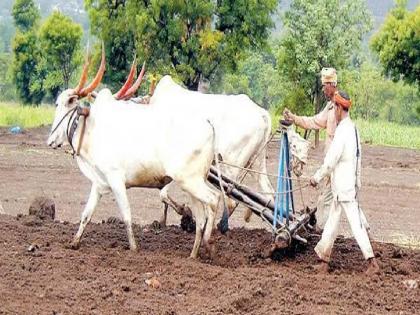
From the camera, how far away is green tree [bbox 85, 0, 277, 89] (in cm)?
3125

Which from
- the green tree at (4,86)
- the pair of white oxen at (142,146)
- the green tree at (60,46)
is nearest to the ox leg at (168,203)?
the pair of white oxen at (142,146)

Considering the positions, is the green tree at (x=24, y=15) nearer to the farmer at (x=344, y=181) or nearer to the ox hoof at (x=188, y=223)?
the ox hoof at (x=188, y=223)

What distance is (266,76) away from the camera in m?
71.3

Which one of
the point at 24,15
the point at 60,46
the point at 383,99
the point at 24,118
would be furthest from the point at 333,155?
the point at 383,99

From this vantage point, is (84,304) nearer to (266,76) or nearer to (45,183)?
(45,183)

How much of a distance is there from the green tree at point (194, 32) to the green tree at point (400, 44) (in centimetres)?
366

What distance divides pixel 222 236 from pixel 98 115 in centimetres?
199

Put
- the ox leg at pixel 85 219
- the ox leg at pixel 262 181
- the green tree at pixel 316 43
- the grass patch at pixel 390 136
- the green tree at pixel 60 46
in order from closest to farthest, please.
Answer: the ox leg at pixel 85 219, the ox leg at pixel 262 181, the green tree at pixel 316 43, the grass patch at pixel 390 136, the green tree at pixel 60 46

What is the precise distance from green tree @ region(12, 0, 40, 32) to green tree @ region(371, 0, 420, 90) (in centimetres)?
2285

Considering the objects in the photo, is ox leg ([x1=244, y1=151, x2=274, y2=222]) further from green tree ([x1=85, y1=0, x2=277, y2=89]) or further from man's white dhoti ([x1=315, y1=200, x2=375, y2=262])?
green tree ([x1=85, y1=0, x2=277, y2=89])

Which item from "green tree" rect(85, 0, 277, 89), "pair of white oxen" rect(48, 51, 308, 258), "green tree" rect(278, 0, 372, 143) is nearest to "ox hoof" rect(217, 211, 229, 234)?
"pair of white oxen" rect(48, 51, 308, 258)

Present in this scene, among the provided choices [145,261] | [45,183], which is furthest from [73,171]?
[145,261]

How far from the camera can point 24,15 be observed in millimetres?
50188

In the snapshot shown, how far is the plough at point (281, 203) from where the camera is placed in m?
9.77
